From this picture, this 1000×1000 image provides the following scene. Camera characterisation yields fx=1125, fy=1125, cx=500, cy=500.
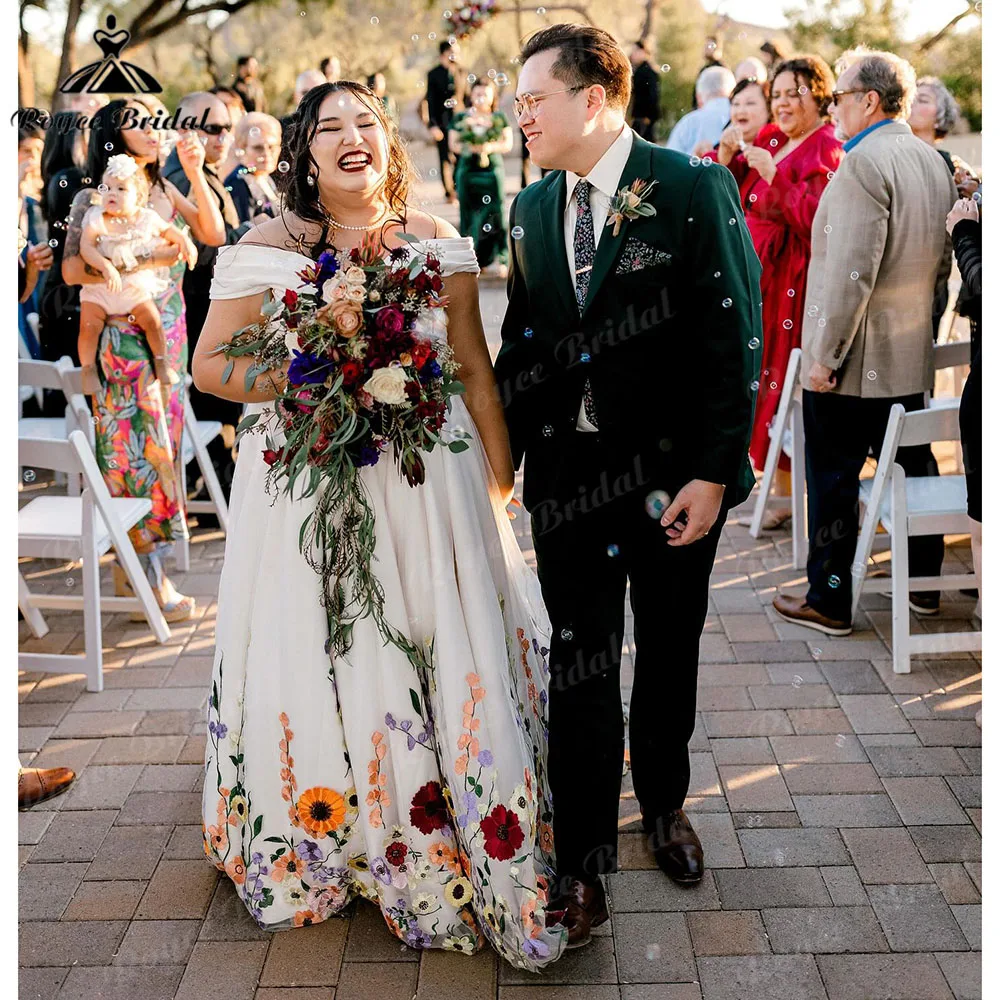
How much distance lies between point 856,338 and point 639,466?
2.17 meters

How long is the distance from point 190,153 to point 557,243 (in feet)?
11.8

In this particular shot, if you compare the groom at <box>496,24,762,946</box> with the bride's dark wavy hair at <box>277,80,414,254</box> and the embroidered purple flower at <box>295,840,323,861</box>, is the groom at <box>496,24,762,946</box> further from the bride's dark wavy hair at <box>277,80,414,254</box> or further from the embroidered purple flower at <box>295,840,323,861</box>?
the embroidered purple flower at <box>295,840,323,861</box>

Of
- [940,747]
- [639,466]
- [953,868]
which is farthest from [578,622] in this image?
[940,747]

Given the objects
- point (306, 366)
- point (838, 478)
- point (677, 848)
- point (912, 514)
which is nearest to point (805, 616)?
point (838, 478)

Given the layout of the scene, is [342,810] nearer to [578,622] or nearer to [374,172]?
[578,622]

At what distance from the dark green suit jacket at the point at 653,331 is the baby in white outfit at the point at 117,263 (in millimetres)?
2574

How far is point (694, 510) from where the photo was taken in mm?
2947

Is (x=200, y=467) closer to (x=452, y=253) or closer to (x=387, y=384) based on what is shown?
(x=452, y=253)

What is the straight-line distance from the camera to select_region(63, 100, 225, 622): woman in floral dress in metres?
5.07

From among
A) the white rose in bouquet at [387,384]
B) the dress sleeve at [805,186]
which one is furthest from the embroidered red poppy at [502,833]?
the dress sleeve at [805,186]

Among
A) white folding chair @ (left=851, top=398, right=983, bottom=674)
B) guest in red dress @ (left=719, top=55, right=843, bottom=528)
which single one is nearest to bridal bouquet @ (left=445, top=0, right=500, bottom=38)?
guest in red dress @ (left=719, top=55, right=843, bottom=528)

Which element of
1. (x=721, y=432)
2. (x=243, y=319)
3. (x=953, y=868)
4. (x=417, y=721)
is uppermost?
(x=243, y=319)

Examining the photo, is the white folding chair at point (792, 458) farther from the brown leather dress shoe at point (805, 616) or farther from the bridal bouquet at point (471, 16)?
the bridal bouquet at point (471, 16)

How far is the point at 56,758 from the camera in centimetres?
409
